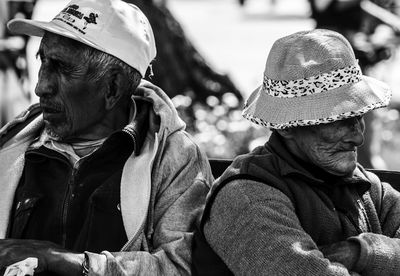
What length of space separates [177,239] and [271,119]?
57 cm

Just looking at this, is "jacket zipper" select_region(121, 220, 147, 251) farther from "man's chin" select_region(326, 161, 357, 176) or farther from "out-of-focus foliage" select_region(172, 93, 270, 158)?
"out-of-focus foliage" select_region(172, 93, 270, 158)

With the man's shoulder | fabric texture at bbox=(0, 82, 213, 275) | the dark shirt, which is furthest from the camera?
the man's shoulder

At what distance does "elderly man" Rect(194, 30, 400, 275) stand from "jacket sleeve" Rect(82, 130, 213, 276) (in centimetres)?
11

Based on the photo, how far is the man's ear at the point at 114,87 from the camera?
388 cm

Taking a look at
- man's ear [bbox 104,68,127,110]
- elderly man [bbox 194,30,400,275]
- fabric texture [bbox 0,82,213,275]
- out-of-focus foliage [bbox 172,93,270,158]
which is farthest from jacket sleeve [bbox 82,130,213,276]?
out-of-focus foliage [bbox 172,93,270,158]

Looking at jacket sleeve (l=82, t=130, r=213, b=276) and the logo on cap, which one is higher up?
the logo on cap

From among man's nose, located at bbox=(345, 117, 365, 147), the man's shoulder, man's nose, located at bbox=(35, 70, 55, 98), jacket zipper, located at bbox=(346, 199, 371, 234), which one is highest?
man's nose, located at bbox=(345, 117, 365, 147)

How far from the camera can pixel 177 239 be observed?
3.65m

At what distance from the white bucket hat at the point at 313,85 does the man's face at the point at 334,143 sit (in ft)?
0.30

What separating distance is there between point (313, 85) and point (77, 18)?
0.97 m

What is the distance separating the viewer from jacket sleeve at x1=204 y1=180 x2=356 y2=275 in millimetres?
3275

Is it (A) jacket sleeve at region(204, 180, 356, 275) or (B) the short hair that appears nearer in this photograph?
(A) jacket sleeve at region(204, 180, 356, 275)

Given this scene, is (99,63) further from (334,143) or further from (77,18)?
(334,143)

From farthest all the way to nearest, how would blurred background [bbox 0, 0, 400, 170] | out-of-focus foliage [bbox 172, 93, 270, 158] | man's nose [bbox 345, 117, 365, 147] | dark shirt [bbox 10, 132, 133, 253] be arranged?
blurred background [bbox 0, 0, 400, 170] → out-of-focus foliage [bbox 172, 93, 270, 158] → dark shirt [bbox 10, 132, 133, 253] → man's nose [bbox 345, 117, 365, 147]
